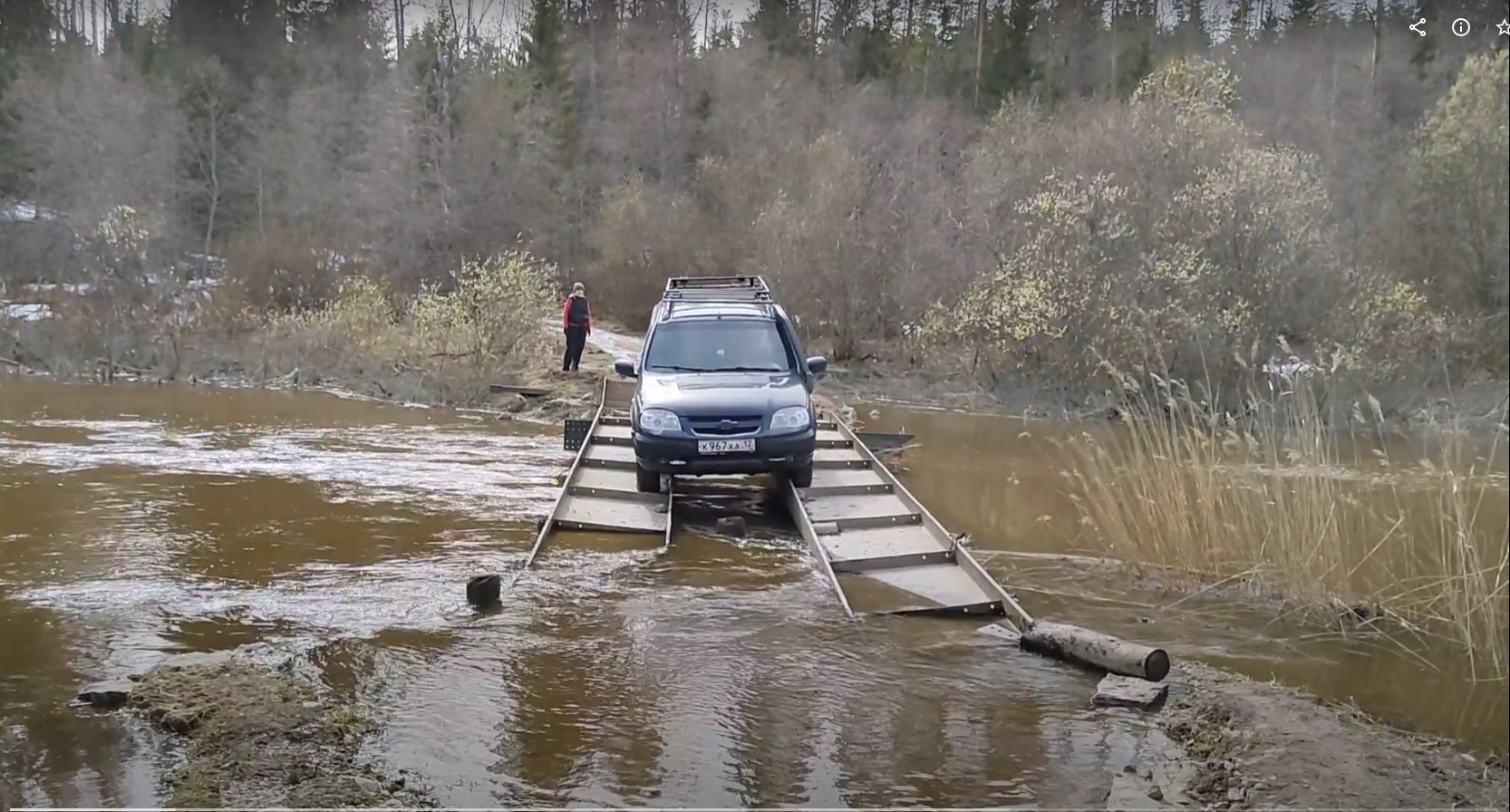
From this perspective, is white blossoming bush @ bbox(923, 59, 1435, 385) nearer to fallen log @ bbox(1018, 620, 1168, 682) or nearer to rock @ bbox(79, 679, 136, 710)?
fallen log @ bbox(1018, 620, 1168, 682)

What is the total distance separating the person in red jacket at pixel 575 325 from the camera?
21.0 meters

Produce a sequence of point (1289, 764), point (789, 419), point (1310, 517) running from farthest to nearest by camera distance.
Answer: point (789, 419) → point (1310, 517) → point (1289, 764)

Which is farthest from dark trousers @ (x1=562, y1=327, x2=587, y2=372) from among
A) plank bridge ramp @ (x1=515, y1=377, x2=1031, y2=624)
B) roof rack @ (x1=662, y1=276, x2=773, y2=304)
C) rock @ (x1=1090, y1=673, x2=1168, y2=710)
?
rock @ (x1=1090, y1=673, x2=1168, y2=710)

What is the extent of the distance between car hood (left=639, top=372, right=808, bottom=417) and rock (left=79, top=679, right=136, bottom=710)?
5.36m

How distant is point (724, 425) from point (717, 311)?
2.11m

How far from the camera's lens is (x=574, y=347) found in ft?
72.2

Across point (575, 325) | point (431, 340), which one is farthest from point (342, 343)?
point (575, 325)

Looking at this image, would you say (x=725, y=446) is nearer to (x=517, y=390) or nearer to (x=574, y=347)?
(x=517, y=390)

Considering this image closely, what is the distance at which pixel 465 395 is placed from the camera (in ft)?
71.4

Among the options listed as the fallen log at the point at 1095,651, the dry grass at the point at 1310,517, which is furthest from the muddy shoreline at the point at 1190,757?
the dry grass at the point at 1310,517

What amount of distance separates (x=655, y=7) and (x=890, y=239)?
16.0m

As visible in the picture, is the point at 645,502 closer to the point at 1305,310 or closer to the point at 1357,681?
the point at 1357,681

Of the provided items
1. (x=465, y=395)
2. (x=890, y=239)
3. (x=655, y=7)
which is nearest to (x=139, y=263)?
(x=465, y=395)

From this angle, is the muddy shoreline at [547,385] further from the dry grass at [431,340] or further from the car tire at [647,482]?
the car tire at [647,482]
